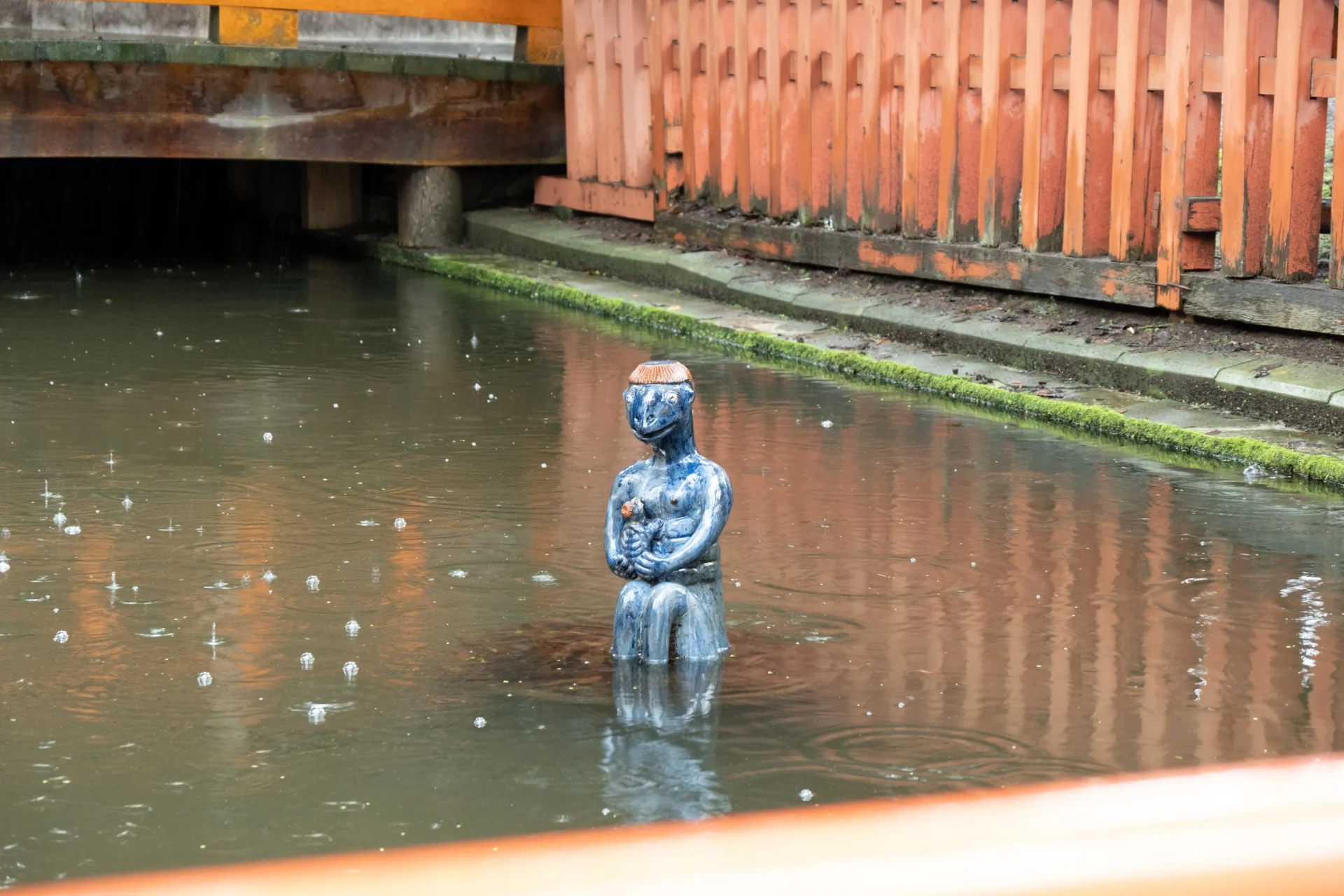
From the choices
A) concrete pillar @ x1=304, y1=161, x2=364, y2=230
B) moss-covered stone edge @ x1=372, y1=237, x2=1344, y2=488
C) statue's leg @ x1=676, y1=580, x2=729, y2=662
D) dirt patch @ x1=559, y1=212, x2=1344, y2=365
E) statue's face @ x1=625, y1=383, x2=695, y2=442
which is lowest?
statue's leg @ x1=676, y1=580, x2=729, y2=662

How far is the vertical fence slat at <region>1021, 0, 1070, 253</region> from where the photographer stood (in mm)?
10023

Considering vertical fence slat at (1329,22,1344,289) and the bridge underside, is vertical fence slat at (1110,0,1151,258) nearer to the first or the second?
vertical fence slat at (1329,22,1344,289)

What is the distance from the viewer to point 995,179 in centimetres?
1065

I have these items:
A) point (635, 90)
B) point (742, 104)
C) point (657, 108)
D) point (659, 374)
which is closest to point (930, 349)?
point (742, 104)

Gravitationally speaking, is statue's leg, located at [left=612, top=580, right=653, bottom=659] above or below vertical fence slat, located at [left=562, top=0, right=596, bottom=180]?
below

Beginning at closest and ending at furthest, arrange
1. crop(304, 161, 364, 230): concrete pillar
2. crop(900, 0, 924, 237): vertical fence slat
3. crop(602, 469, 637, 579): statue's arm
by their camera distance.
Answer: crop(602, 469, 637, 579): statue's arm → crop(900, 0, 924, 237): vertical fence slat → crop(304, 161, 364, 230): concrete pillar

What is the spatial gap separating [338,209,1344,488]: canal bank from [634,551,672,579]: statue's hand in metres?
3.63

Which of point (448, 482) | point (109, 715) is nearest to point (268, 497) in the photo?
point (448, 482)

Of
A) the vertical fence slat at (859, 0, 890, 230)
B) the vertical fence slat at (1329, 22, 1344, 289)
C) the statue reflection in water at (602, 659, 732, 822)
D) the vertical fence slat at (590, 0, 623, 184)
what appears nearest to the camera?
the statue reflection in water at (602, 659, 732, 822)

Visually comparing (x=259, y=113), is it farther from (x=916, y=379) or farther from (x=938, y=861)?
(x=938, y=861)

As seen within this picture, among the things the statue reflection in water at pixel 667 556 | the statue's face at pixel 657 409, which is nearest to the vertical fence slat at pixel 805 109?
the statue reflection in water at pixel 667 556

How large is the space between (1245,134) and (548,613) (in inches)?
193

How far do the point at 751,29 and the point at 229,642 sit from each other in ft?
25.8

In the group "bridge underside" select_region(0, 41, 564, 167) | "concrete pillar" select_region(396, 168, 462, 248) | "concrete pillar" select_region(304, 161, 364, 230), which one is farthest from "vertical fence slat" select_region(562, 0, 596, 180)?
"concrete pillar" select_region(304, 161, 364, 230)
